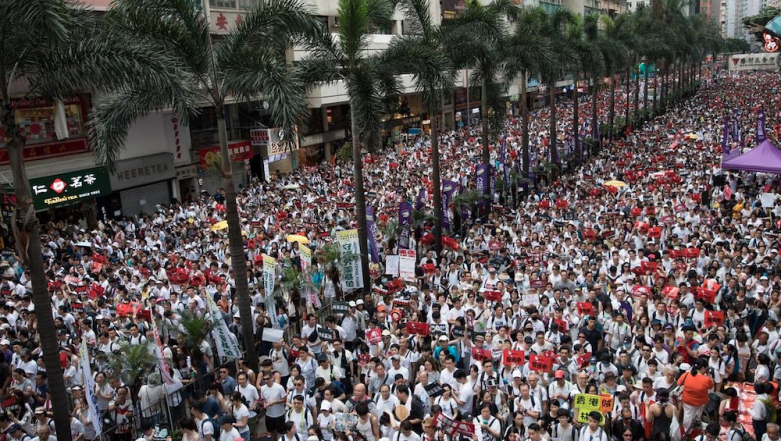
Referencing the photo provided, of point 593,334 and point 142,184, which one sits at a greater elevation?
point 142,184

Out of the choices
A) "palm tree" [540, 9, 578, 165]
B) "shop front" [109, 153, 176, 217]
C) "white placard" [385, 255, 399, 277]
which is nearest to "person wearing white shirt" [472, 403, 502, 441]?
"white placard" [385, 255, 399, 277]

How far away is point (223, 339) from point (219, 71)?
5.06 m

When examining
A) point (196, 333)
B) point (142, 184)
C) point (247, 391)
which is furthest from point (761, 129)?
point (142, 184)

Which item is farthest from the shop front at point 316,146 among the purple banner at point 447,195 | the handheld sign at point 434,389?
the handheld sign at point 434,389

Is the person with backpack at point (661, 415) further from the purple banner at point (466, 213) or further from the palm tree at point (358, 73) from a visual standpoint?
the purple banner at point (466, 213)

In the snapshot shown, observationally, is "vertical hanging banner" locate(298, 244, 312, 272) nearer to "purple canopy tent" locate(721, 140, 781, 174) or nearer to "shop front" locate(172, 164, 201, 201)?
"purple canopy tent" locate(721, 140, 781, 174)

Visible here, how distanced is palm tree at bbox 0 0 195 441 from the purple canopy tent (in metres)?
18.0

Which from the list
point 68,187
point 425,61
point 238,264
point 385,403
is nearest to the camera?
point 385,403

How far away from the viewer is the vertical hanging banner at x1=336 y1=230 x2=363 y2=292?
1570cm

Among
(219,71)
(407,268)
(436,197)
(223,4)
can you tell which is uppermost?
(223,4)

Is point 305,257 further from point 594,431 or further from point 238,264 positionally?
point 594,431

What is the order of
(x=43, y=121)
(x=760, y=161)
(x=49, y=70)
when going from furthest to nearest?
1. (x=43, y=121)
2. (x=760, y=161)
3. (x=49, y=70)

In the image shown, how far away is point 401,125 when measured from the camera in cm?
5153

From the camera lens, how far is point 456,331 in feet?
36.7
